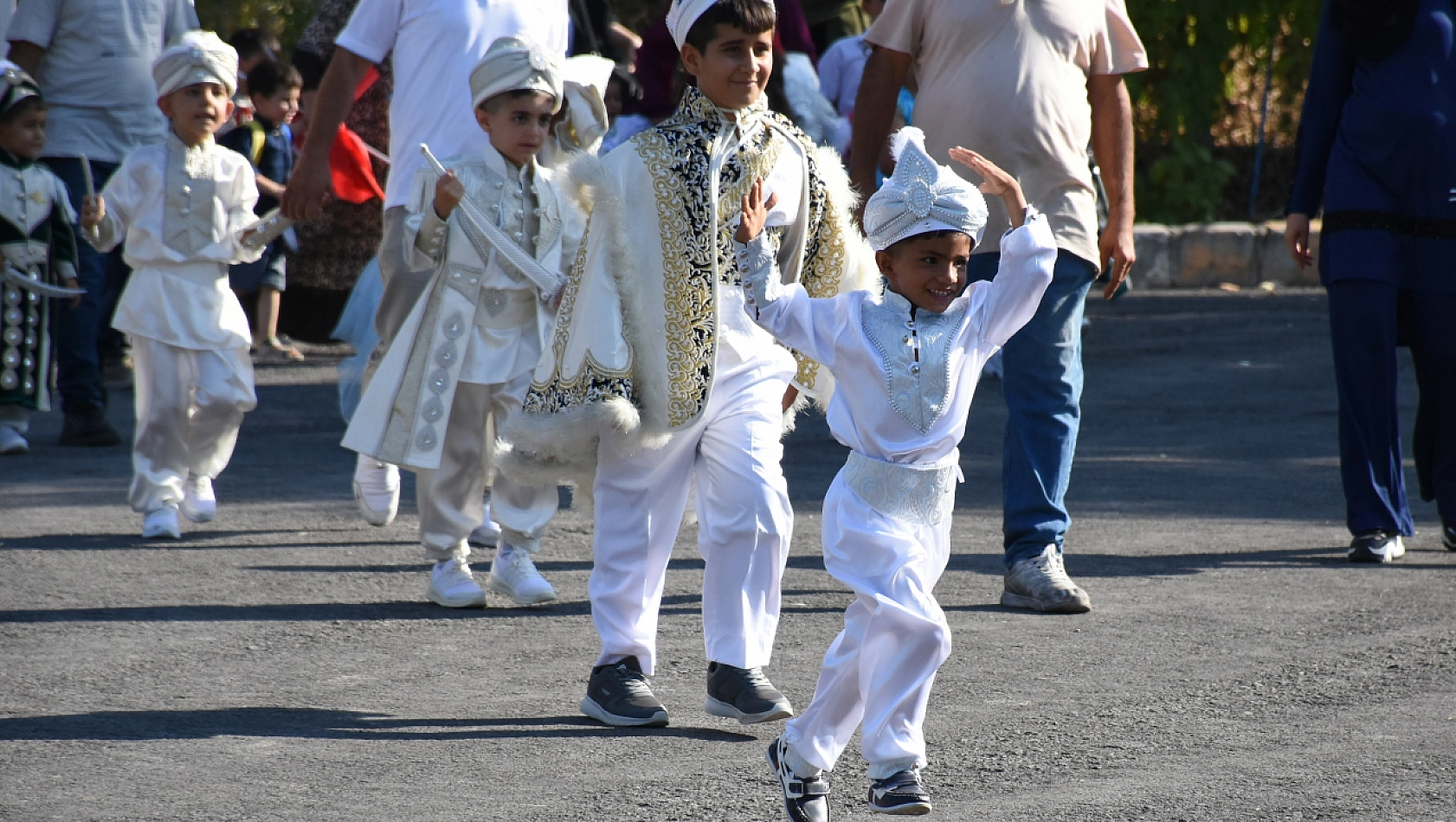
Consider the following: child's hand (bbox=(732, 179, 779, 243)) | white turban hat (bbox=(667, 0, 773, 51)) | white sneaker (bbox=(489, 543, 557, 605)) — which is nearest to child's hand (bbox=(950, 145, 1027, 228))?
child's hand (bbox=(732, 179, 779, 243))

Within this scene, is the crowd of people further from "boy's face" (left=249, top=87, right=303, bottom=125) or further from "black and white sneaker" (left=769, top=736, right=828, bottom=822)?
"boy's face" (left=249, top=87, right=303, bottom=125)

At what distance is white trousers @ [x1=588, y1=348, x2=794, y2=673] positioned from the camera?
4.25 meters

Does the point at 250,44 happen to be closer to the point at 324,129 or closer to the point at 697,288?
the point at 324,129

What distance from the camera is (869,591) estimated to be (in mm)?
3502

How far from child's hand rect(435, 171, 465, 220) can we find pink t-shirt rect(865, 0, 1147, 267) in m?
1.54

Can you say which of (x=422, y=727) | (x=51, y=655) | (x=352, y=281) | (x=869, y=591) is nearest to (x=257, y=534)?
(x=51, y=655)

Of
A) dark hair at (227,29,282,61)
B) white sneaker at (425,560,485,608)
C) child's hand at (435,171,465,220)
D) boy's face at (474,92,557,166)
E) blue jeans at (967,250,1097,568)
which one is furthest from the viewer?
dark hair at (227,29,282,61)

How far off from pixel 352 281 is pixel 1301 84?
1057 centimetres

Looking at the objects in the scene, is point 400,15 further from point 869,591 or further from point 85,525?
point 869,591

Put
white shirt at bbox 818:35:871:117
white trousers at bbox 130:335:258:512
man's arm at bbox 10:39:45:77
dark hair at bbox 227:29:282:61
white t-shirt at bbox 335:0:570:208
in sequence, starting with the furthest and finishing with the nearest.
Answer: dark hair at bbox 227:29:282:61, white shirt at bbox 818:35:871:117, man's arm at bbox 10:39:45:77, white trousers at bbox 130:335:258:512, white t-shirt at bbox 335:0:570:208

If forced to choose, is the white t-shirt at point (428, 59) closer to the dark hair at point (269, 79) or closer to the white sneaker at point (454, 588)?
the white sneaker at point (454, 588)

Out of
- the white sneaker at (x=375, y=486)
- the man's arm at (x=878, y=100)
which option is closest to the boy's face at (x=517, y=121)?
the man's arm at (x=878, y=100)

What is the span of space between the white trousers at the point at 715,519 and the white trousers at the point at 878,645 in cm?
63

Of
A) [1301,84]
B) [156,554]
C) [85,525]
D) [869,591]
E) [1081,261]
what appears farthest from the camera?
[1301,84]
